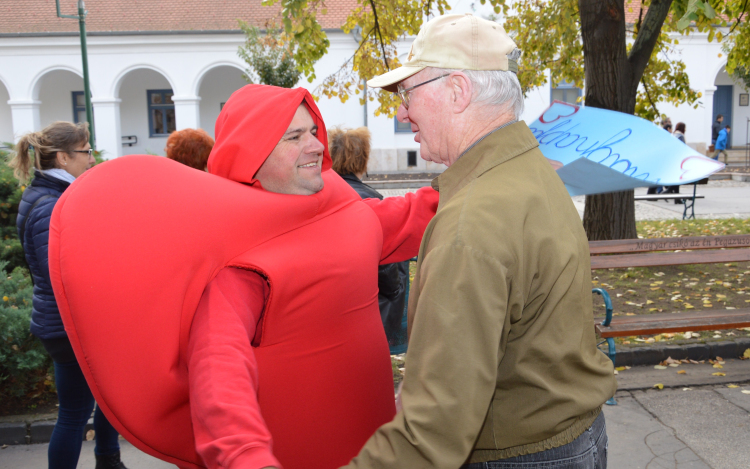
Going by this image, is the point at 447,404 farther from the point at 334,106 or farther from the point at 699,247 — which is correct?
the point at 334,106

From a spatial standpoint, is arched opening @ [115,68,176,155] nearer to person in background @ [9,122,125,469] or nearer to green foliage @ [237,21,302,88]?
green foliage @ [237,21,302,88]

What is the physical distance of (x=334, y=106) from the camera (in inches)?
864

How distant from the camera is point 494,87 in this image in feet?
4.93

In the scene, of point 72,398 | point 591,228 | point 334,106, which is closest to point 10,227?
point 72,398

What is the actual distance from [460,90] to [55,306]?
8.26ft

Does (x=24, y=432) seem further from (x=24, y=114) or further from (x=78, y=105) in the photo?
(x=78, y=105)

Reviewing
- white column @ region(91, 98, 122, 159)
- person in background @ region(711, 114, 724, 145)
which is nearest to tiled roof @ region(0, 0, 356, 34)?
white column @ region(91, 98, 122, 159)

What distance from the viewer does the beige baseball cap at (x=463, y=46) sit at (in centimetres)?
149

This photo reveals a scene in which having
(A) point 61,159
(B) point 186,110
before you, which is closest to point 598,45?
(A) point 61,159

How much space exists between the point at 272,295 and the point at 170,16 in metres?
24.3

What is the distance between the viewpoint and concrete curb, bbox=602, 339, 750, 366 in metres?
4.94

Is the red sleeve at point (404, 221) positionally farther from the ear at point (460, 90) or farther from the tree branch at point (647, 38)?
the tree branch at point (647, 38)

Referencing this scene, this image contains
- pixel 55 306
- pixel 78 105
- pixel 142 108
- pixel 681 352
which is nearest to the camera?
pixel 55 306

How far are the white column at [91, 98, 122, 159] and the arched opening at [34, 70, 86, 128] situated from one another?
287 cm
